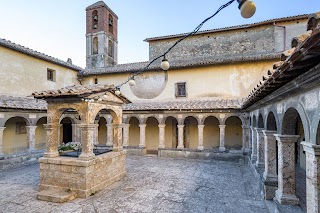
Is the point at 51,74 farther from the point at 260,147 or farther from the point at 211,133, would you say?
the point at 260,147

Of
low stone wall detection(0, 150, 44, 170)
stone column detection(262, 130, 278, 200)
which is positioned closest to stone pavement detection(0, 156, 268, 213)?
stone column detection(262, 130, 278, 200)

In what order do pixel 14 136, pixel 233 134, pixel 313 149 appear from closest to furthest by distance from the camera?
1. pixel 313 149
2. pixel 14 136
3. pixel 233 134

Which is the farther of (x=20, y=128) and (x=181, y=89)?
(x=181, y=89)

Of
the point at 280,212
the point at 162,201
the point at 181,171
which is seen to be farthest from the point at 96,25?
the point at 280,212

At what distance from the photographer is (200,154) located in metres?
12.6

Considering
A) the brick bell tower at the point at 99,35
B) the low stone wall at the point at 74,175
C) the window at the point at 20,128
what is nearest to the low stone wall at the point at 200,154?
the low stone wall at the point at 74,175

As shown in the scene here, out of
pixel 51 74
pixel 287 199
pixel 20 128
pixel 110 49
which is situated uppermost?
pixel 110 49

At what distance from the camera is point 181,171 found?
9664mm

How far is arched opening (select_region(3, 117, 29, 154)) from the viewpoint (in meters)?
12.5

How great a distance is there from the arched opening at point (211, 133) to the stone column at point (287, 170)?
971 cm

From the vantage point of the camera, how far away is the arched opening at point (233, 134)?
14.2 metres

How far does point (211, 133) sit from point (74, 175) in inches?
417

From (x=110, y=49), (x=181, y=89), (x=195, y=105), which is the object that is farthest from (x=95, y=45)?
(x=195, y=105)

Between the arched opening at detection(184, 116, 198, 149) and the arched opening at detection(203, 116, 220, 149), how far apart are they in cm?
74
